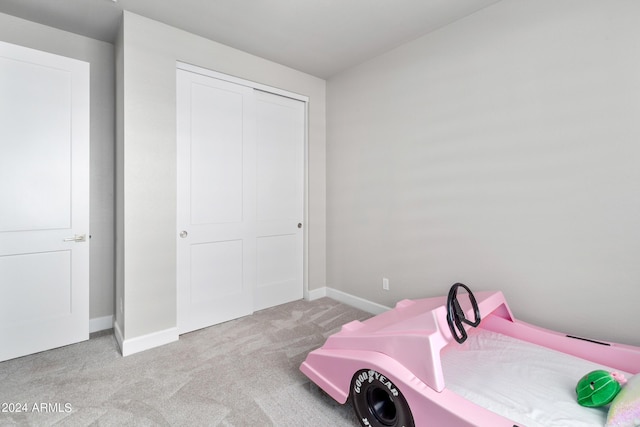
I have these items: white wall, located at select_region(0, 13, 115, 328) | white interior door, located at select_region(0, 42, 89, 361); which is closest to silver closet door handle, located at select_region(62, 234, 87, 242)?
white interior door, located at select_region(0, 42, 89, 361)

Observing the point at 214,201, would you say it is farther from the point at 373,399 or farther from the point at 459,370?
the point at 459,370

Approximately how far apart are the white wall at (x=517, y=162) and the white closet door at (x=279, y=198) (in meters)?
0.83

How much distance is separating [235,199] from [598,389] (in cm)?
284

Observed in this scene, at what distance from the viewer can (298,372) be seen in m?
2.12

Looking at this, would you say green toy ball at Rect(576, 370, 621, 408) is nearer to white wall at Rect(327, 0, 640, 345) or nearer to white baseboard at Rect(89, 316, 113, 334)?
white wall at Rect(327, 0, 640, 345)

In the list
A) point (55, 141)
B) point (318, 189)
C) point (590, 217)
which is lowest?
point (590, 217)

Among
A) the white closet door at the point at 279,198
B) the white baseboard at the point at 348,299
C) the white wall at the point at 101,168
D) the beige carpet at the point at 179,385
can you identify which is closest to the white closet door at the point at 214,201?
the white closet door at the point at 279,198

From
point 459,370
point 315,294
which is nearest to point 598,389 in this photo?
point 459,370

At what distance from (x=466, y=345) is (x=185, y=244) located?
2.36 metres

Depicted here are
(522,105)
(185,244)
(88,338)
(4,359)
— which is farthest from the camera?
(185,244)

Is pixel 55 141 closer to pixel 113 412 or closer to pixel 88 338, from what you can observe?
pixel 88 338

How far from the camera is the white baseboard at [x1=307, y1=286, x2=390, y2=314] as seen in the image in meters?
3.15

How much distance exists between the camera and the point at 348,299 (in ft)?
11.4

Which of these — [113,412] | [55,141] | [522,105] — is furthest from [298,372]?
[55,141]
